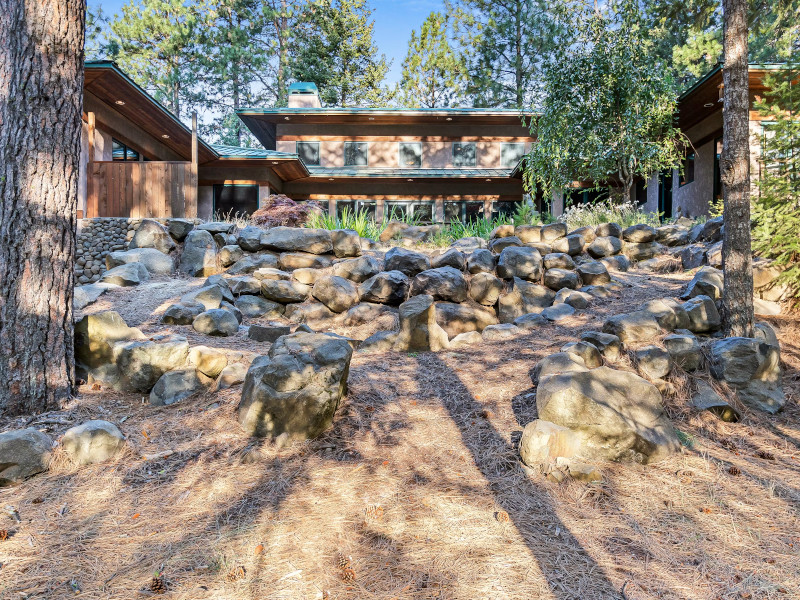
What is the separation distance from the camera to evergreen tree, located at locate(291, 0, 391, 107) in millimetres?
26625

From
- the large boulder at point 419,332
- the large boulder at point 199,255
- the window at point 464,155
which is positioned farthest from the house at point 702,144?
the large boulder at point 199,255

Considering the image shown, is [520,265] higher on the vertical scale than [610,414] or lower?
higher

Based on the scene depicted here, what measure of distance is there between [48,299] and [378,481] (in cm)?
270

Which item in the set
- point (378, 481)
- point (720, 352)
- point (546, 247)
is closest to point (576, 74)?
point (546, 247)

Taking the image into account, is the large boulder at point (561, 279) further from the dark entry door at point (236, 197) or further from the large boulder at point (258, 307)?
the dark entry door at point (236, 197)

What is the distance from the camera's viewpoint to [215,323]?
5539 mm

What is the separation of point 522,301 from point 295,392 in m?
4.15

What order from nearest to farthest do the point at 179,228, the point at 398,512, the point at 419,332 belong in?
the point at 398,512, the point at 419,332, the point at 179,228

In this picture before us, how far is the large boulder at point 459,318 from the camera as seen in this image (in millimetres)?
6371

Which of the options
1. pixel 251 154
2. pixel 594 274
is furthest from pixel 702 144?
pixel 251 154

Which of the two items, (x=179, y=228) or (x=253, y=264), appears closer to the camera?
(x=253, y=264)

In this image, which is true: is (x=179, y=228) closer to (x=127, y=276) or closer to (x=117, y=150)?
(x=127, y=276)

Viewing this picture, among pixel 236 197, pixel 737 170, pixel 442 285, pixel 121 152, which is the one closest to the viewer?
pixel 737 170

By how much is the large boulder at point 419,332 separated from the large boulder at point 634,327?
164cm
